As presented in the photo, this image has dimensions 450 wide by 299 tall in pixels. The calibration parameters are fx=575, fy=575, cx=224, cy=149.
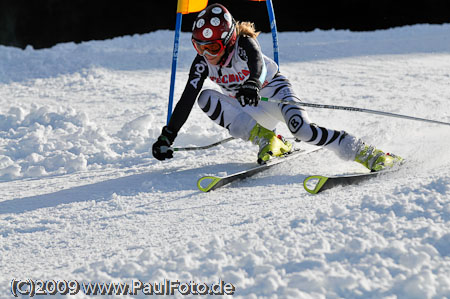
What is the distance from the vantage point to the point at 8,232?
2723 millimetres

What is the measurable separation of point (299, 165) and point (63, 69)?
4.31m

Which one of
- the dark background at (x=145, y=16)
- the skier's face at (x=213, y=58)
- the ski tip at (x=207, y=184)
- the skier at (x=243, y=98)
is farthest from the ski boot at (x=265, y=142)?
the dark background at (x=145, y=16)

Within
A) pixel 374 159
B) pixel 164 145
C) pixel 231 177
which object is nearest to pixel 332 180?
pixel 374 159

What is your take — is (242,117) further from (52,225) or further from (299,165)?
(52,225)

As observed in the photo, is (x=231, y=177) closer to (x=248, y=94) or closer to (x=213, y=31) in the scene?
(x=248, y=94)

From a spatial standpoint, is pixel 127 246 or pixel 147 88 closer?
pixel 127 246

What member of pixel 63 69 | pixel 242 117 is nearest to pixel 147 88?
pixel 63 69

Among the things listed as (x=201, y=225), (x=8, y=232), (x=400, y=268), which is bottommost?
(x=8, y=232)

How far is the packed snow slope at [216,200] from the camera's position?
1984 mm

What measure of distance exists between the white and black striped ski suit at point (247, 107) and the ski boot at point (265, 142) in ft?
0.14

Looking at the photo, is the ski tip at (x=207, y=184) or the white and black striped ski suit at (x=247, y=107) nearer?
the ski tip at (x=207, y=184)

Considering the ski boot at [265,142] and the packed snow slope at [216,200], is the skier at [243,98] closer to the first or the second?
the ski boot at [265,142]

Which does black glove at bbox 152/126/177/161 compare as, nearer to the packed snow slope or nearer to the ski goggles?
the packed snow slope

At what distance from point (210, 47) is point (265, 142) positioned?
70cm
